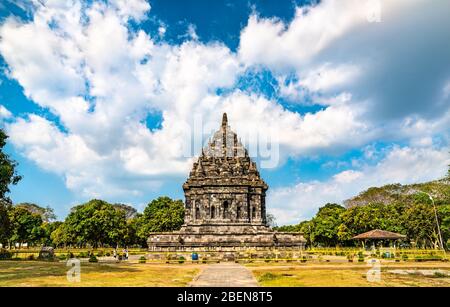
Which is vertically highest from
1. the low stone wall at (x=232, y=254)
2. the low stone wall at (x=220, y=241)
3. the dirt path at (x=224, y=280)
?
the low stone wall at (x=220, y=241)

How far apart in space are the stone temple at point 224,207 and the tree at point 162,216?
21316mm

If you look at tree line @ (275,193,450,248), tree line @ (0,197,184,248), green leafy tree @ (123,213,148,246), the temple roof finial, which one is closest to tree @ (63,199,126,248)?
tree line @ (0,197,184,248)

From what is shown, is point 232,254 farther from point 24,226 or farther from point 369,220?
point 24,226

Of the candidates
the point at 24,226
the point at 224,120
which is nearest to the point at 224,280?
the point at 224,120

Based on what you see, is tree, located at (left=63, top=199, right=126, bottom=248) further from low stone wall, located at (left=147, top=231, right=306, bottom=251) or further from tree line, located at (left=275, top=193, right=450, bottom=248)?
tree line, located at (left=275, top=193, right=450, bottom=248)

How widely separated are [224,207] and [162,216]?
26.3 m

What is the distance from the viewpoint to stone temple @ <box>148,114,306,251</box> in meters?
43.8

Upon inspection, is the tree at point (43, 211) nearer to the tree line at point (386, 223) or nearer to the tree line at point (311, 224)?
the tree line at point (311, 224)

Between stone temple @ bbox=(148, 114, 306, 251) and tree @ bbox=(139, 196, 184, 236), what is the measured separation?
2132 cm

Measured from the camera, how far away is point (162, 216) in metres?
72.2

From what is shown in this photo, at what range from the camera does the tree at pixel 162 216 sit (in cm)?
7138

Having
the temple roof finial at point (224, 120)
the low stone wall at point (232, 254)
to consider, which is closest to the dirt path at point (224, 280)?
the low stone wall at point (232, 254)
